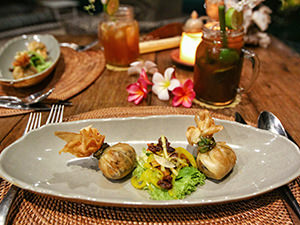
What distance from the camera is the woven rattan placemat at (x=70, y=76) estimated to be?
140 centimetres

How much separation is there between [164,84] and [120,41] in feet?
1.68

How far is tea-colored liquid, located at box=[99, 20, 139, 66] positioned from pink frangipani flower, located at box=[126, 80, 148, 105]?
0.46 metres

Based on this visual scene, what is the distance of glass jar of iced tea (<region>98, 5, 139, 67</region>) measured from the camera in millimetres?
1585

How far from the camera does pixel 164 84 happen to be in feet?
4.54

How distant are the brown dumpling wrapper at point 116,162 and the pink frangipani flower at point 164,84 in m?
0.60

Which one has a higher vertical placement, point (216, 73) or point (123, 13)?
point (123, 13)

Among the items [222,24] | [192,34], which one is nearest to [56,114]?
[222,24]

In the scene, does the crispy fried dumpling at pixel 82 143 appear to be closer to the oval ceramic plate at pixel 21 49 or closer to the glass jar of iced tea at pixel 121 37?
the oval ceramic plate at pixel 21 49

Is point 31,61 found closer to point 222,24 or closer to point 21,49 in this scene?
point 21,49

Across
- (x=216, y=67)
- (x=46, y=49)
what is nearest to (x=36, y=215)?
(x=216, y=67)

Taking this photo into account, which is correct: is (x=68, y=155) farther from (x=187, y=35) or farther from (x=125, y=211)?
(x=187, y=35)

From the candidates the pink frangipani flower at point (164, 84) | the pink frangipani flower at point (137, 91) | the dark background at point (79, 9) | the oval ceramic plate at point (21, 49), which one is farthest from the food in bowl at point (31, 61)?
the dark background at point (79, 9)

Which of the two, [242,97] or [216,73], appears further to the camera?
[242,97]

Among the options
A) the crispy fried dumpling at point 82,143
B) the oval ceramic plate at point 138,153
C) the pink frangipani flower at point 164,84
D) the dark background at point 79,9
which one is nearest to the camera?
the oval ceramic plate at point 138,153
